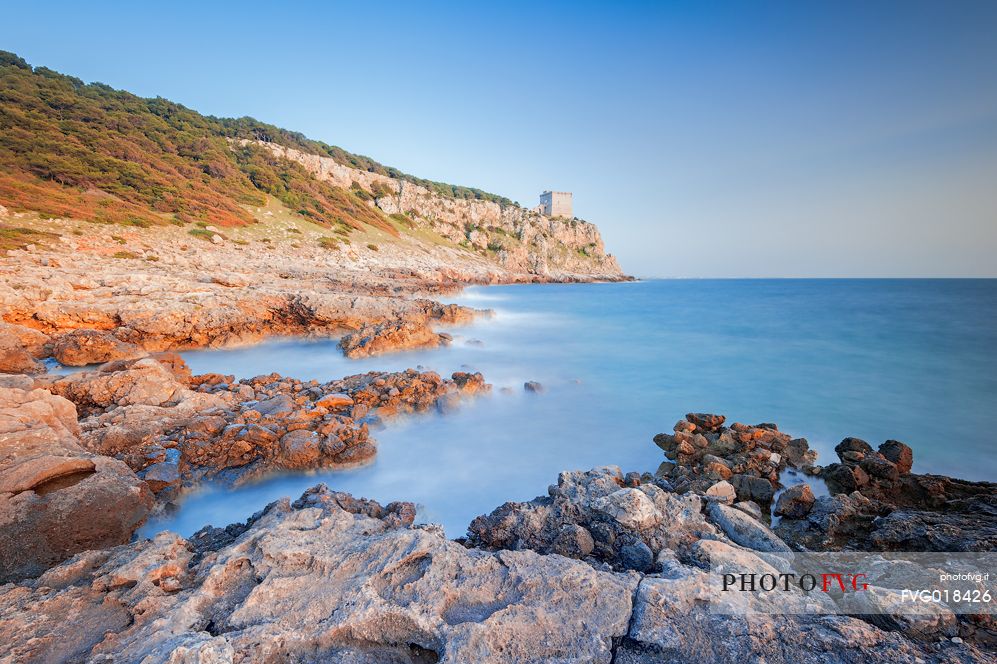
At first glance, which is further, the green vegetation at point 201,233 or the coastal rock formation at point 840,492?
the green vegetation at point 201,233

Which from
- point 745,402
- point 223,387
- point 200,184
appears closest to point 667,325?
point 745,402

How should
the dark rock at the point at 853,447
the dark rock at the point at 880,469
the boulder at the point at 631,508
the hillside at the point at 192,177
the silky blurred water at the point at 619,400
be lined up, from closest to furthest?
the boulder at the point at 631,508 < the dark rock at the point at 880,469 < the silky blurred water at the point at 619,400 < the dark rock at the point at 853,447 < the hillside at the point at 192,177

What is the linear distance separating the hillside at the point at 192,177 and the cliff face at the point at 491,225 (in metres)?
0.21

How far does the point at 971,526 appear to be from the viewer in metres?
3.32

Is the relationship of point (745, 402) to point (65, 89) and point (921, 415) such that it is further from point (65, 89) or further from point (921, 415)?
point (65, 89)

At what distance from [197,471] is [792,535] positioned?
6791 mm

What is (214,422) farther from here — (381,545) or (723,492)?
(723,492)

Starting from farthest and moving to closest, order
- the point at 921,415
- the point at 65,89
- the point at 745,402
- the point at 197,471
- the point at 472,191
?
the point at 472,191 → the point at 65,89 → the point at 745,402 → the point at 921,415 → the point at 197,471

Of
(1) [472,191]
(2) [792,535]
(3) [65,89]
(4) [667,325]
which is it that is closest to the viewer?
(2) [792,535]

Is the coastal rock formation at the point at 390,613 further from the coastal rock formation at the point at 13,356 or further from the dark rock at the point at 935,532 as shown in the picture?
the coastal rock formation at the point at 13,356

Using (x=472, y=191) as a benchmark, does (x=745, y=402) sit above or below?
below

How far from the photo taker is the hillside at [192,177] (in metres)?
21.2

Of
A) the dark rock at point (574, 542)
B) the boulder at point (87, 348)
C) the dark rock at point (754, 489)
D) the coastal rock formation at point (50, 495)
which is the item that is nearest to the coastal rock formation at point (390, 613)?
the dark rock at point (574, 542)

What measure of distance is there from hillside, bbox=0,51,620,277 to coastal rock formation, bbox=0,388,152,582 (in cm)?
2100
